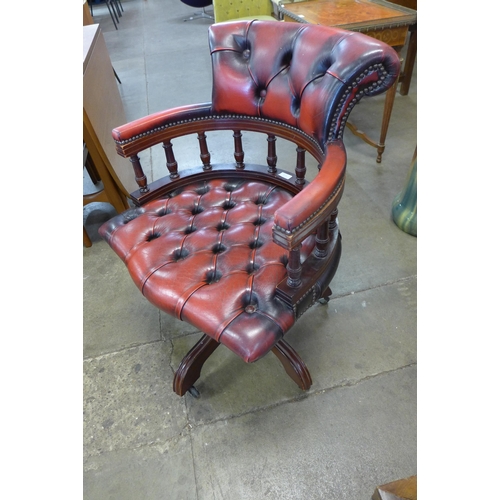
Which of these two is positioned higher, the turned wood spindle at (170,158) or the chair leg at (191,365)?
the turned wood spindle at (170,158)

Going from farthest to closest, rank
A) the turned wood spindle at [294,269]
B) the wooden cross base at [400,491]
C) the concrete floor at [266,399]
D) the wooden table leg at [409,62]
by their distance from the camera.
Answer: the wooden table leg at [409,62] < the concrete floor at [266,399] < the turned wood spindle at [294,269] < the wooden cross base at [400,491]

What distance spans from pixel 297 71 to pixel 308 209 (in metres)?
0.54

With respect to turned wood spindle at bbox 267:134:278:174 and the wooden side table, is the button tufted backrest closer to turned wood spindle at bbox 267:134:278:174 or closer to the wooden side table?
turned wood spindle at bbox 267:134:278:174

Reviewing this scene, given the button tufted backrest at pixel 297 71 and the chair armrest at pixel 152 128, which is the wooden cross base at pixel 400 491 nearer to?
the button tufted backrest at pixel 297 71

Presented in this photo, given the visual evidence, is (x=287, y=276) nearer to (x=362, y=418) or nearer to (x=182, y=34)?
(x=362, y=418)

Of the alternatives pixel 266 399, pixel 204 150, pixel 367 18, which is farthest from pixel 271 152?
pixel 367 18

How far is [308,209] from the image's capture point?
760 mm

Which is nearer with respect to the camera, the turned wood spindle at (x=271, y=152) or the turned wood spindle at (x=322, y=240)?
the turned wood spindle at (x=322, y=240)

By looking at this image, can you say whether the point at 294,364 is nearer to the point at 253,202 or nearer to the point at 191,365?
the point at 191,365

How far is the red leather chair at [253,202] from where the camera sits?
880 millimetres

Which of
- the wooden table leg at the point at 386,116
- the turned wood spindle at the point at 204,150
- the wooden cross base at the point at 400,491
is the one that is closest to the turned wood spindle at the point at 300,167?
the turned wood spindle at the point at 204,150

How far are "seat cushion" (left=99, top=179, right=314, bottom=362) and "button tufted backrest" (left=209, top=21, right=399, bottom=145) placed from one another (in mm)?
272

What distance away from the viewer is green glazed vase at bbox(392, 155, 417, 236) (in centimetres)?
175

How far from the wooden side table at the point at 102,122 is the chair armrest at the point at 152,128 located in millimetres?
557
